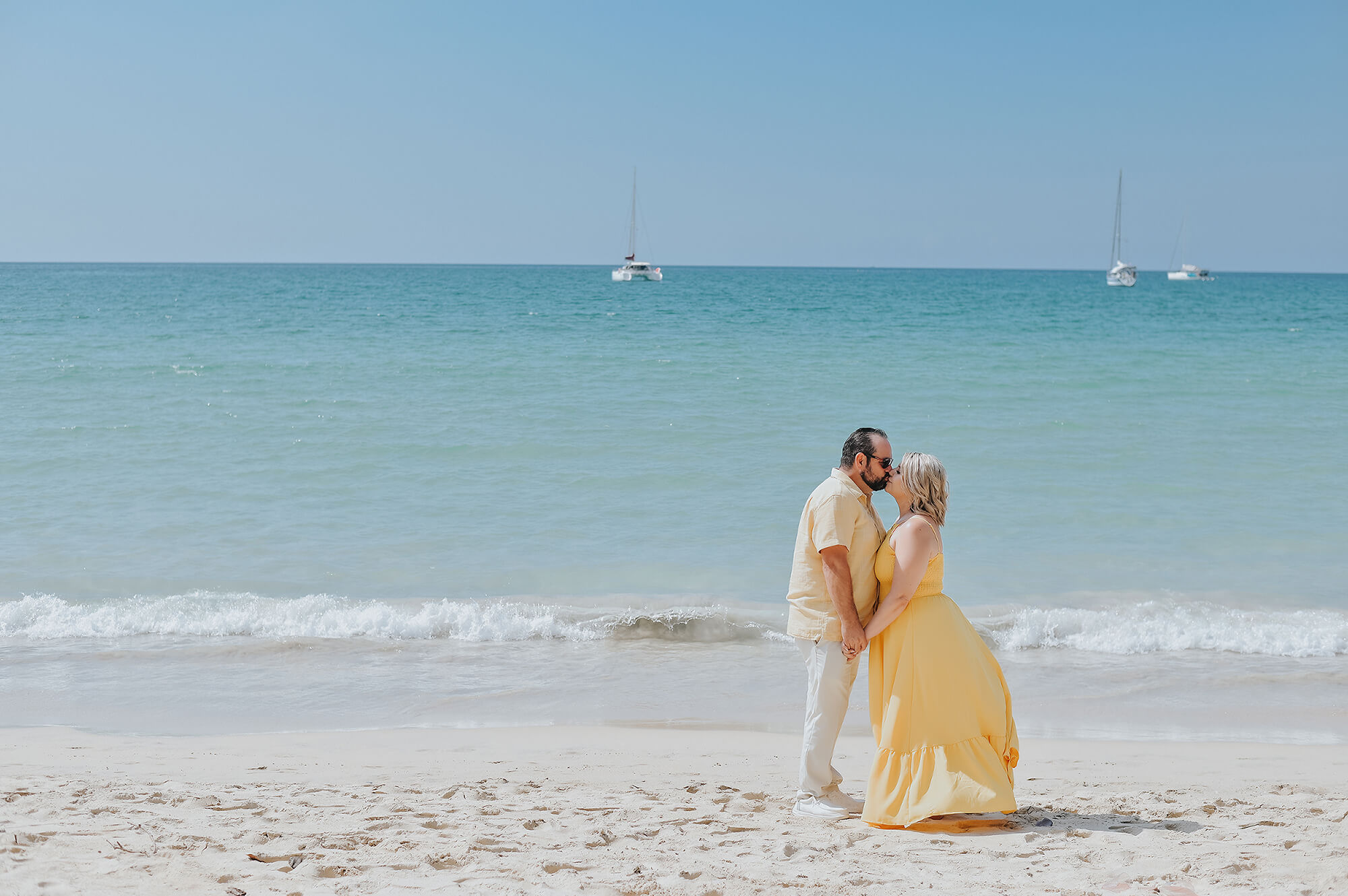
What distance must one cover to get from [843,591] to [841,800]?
978 millimetres

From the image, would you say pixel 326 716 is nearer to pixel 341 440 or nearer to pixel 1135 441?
pixel 341 440

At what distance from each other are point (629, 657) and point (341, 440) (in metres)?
8.36

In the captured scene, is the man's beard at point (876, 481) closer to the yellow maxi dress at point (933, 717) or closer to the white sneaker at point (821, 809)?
the yellow maxi dress at point (933, 717)

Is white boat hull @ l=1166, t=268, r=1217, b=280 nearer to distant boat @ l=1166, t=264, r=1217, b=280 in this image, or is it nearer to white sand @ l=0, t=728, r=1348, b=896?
distant boat @ l=1166, t=264, r=1217, b=280

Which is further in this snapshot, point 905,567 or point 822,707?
point 822,707

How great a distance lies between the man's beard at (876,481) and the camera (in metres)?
4.20

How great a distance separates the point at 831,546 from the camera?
4.11m

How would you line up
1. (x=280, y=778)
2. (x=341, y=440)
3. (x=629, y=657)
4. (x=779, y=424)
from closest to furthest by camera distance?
(x=280, y=778), (x=629, y=657), (x=341, y=440), (x=779, y=424)

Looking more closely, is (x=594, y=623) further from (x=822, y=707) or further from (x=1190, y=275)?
(x=1190, y=275)

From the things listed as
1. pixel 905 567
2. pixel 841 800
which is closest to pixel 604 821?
pixel 841 800

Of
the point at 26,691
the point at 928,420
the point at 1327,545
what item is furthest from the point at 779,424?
the point at 26,691

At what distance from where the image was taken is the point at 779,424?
15.5 meters

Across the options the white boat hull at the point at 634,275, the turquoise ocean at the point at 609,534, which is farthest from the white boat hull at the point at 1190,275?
the turquoise ocean at the point at 609,534

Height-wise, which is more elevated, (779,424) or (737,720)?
(779,424)
